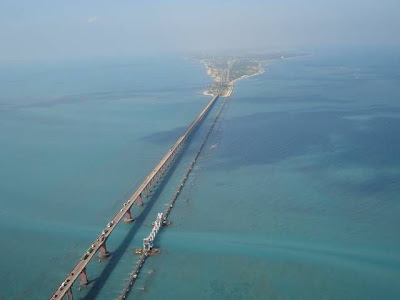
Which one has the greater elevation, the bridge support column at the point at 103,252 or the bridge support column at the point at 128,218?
the bridge support column at the point at 128,218

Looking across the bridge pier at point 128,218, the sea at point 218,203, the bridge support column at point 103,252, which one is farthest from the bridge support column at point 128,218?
the bridge support column at point 103,252

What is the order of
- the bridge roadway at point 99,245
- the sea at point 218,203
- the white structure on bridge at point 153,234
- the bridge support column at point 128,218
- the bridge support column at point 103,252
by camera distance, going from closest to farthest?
the bridge roadway at point 99,245 → the sea at point 218,203 → the bridge support column at point 103,252 → the white structure on bridge at point 153,234 → the bridge support column at point 128,218

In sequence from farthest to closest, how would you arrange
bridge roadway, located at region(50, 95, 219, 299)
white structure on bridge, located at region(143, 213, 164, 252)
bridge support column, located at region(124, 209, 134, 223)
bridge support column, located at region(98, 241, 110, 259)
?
bridge support column, located at region(124, 209, 134, 223)
white structure on bridge, located at region(143, 213, 164, 252)
bridge support column, located at region(98, 241, 110, 259)
bridge roadway, located at region(50, 95, 219, 299)

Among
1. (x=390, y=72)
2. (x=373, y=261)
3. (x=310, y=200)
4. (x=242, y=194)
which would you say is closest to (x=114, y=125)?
(x=242, y=194)

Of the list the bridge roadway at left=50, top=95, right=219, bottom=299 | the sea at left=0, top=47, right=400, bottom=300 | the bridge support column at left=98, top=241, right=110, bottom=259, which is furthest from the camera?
the bridge support column at left=98, top=241, right=110, bottom=259

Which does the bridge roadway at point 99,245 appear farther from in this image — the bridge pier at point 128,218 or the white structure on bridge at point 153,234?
the white structure on bridge at point 153,234

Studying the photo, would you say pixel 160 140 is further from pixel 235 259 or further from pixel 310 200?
pixel 235 259

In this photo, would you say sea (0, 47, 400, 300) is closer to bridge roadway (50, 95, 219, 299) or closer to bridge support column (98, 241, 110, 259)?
bridge support column (98, 241, 110, 259)

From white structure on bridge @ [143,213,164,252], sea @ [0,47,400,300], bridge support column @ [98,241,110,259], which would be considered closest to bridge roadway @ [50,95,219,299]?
bridge support column @ [98,241,110,259]

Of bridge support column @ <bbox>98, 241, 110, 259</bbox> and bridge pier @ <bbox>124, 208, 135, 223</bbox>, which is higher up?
bridge pier @ <bbox>124, 208, 135, 223</bbox>

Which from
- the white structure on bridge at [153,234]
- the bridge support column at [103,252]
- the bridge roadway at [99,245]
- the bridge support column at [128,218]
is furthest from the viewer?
the bridge support column at [128,218]
